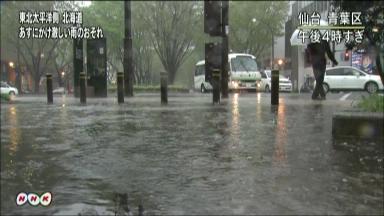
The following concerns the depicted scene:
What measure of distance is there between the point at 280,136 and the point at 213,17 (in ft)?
31.8

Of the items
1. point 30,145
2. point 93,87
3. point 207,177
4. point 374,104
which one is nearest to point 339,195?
point 207,177

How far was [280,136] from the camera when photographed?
25.6 feet

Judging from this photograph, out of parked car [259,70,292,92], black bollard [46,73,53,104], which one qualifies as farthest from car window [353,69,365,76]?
black bollard [46,73,53,104]

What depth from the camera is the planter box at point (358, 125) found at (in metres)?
7.31

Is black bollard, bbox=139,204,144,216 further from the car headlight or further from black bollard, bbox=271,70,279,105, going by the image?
the car headlight

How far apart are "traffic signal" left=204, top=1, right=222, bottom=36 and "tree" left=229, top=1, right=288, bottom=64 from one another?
64.7 feet

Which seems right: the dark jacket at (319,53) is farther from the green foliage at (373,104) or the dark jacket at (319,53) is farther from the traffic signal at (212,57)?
the traffic signal at (212,57)

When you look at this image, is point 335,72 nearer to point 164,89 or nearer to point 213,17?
point 213,17

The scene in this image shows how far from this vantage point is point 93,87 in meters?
20.9

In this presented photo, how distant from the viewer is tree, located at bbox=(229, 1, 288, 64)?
37.4 metres

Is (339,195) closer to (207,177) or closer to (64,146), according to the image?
(207,177)

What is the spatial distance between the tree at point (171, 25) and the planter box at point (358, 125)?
25.0 meters

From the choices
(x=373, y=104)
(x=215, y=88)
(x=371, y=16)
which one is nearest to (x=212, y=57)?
(x=215, y=88)

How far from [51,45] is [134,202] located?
140ft
